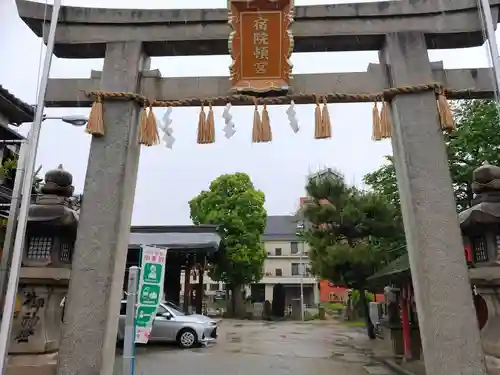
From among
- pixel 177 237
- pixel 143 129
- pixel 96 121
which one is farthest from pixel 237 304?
pixel 96 121

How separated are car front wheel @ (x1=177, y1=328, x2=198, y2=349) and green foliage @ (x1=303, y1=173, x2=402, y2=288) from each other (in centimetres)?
605

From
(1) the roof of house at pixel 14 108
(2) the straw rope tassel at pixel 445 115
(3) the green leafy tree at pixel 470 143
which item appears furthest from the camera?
(3) the green leafy tree at pixel 470 143

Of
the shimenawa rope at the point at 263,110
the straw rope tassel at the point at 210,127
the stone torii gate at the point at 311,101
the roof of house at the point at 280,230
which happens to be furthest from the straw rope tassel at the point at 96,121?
the roof of house at the point at 280,230

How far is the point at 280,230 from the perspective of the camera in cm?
5159

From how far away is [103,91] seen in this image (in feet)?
19.7

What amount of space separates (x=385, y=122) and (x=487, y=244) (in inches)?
91.6

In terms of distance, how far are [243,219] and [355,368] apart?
770 inches

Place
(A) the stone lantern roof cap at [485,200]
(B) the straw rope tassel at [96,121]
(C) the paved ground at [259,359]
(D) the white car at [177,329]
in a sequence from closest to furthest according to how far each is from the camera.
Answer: (B) the straw rope tassel at [96,121]
(A) the stone lantern roof cap at [485,200]
(C) the paved ground at [259,359]
(D) the white car at [177,329]

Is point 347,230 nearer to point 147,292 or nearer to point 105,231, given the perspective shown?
point 147,292

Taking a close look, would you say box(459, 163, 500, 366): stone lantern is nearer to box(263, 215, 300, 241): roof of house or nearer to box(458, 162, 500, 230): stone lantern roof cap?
box(458, 162, 500, 230): stone lantern roof cap

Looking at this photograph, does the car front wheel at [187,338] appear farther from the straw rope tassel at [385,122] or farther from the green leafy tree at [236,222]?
the green leafy tree at [236,222]

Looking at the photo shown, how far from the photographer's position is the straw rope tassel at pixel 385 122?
230 inches

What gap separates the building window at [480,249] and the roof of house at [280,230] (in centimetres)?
4098

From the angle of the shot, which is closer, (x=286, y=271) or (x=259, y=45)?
(x=259, y=45)
